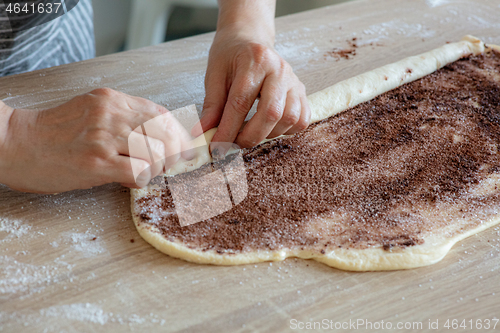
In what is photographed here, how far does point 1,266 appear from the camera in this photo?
91 centimetres

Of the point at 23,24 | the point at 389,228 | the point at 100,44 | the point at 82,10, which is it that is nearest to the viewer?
the point at 389,228

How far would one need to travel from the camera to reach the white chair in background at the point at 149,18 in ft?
9.00

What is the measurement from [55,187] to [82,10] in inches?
35.2

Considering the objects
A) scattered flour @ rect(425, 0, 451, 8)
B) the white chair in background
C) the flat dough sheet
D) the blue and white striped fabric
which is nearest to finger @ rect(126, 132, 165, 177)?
the flat dough sheet

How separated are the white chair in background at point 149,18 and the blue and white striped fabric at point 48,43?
1135mm

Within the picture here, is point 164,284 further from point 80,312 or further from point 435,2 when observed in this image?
point 435,2

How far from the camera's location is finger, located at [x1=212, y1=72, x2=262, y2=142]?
107 cm

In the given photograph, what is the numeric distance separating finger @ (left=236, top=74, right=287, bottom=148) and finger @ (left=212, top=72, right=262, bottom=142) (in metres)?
0.02

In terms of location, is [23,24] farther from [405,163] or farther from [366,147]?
[405,163]

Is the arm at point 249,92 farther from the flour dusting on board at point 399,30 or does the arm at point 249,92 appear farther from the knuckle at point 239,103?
the flour dusting on board at point 399,30

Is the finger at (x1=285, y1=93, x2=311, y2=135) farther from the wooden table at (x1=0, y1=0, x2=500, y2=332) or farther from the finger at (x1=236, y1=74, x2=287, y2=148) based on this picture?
the wooden table at (x1=0, y1=0, x2=500, y2=332)

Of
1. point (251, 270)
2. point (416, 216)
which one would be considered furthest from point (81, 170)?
point (416, 216)

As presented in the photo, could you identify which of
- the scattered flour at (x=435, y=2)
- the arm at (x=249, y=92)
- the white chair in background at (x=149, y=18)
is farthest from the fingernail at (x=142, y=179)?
the white chair in background at (x=149, y=18)

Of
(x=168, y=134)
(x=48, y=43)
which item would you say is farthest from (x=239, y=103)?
(x=48, y=43)
